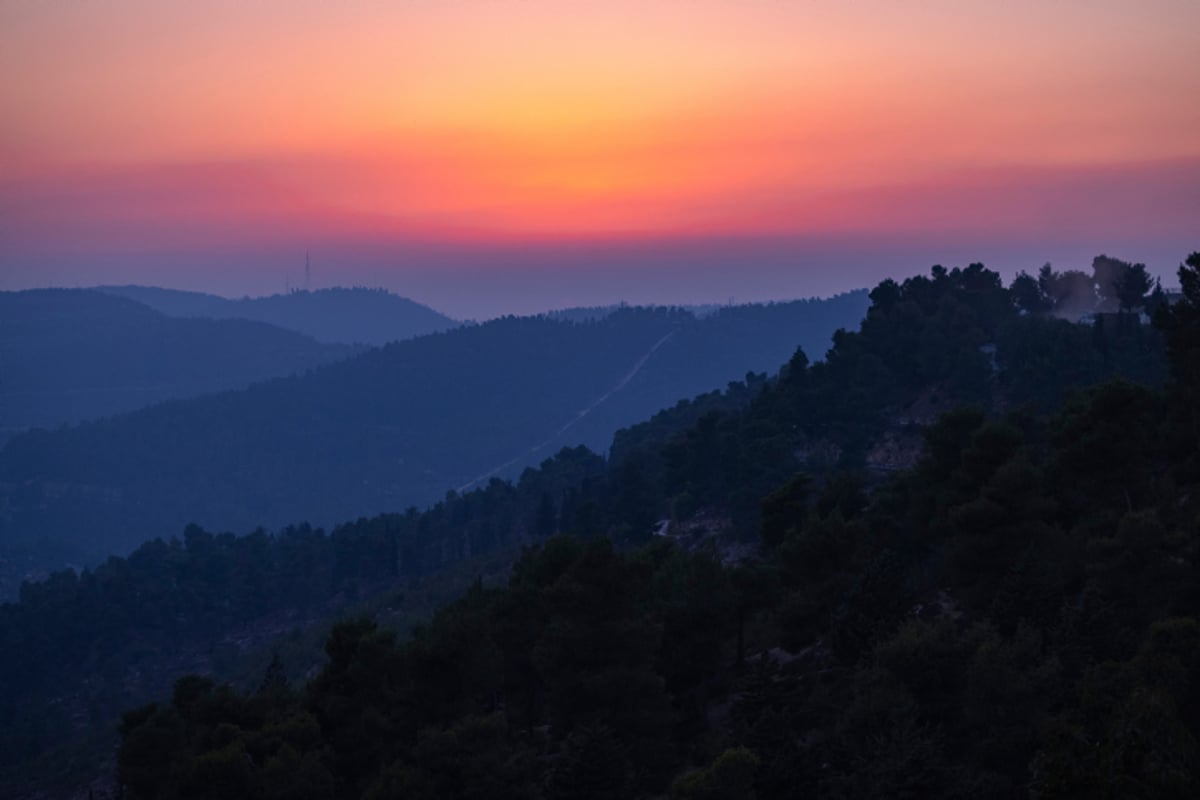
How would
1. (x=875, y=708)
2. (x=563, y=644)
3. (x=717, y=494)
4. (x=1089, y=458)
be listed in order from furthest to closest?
(x=717, y=494) → (x=1089, y=458) → (x=563, y=644) → (x=875, y=708)

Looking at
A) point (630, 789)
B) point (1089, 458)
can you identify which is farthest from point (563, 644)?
point (1089, 458)

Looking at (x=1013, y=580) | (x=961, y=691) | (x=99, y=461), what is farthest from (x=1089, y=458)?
(x=99, y=461)

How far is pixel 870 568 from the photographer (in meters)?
25.9

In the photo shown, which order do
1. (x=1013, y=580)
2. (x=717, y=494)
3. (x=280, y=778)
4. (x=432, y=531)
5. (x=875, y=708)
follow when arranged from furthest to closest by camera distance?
1. (x=432, y=531)
2. (x=717, y=494)
3. (x=1013, y=580)
4. (x=280, y=778)
5. (x=875, y=708)

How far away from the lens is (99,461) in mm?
199875

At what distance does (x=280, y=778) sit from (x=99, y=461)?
200m

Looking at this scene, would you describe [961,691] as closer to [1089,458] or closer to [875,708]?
[875,708]

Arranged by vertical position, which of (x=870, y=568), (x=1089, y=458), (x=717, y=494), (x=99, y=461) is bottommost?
(x=99, y=461)

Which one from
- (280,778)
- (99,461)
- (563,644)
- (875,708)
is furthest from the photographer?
(99,461)

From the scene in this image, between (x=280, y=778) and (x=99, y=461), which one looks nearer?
(x=280, y=778)

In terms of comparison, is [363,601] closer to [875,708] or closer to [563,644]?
[563,644]

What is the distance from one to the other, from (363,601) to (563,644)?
186ft

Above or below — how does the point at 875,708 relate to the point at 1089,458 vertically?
below

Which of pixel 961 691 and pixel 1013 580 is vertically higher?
pixel 1013 580
